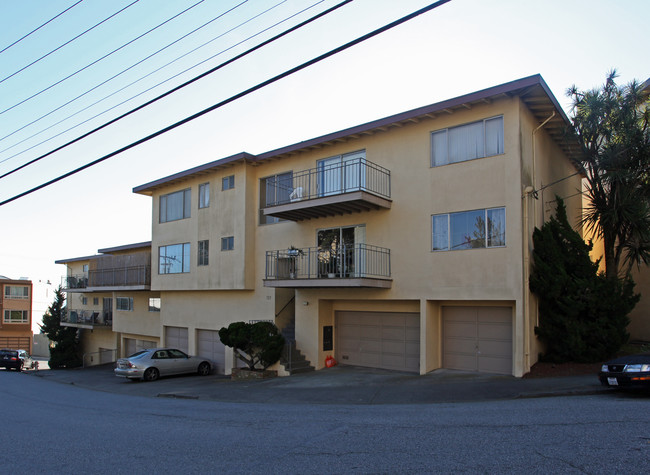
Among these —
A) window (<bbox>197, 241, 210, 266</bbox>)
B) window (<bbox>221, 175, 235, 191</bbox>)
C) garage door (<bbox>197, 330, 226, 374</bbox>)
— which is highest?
window (<bbox>221, 175, 235, 191</bbox>)

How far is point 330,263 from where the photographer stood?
62.9 ft

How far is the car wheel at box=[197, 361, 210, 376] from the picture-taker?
23.4 metres

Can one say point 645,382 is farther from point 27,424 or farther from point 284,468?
point 27,424

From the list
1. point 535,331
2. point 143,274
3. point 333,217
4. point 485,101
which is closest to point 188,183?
point 143,274

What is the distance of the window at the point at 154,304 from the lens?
29323 millimetres

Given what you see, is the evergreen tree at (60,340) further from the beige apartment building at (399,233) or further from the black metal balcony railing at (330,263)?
the black metal balcony railing at (330,263)

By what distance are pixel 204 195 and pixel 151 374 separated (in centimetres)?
823

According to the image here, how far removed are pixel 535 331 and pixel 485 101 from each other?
706cm

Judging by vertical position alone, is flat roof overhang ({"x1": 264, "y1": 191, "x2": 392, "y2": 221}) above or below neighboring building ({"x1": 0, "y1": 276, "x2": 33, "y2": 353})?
above

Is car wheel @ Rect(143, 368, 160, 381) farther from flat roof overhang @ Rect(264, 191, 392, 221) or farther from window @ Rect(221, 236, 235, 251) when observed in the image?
flat roof overhang @ Rect(264, 191, 392, 221)

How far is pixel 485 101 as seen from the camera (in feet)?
51.2

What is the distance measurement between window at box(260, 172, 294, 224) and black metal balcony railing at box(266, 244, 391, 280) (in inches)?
75.2

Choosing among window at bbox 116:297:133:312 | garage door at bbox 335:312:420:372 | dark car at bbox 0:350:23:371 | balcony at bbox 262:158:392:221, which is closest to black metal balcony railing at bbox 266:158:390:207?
balcony at bbox 262:158:392:221

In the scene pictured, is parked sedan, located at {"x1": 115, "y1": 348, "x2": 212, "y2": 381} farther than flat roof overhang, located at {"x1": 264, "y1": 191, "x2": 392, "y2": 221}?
Yes
